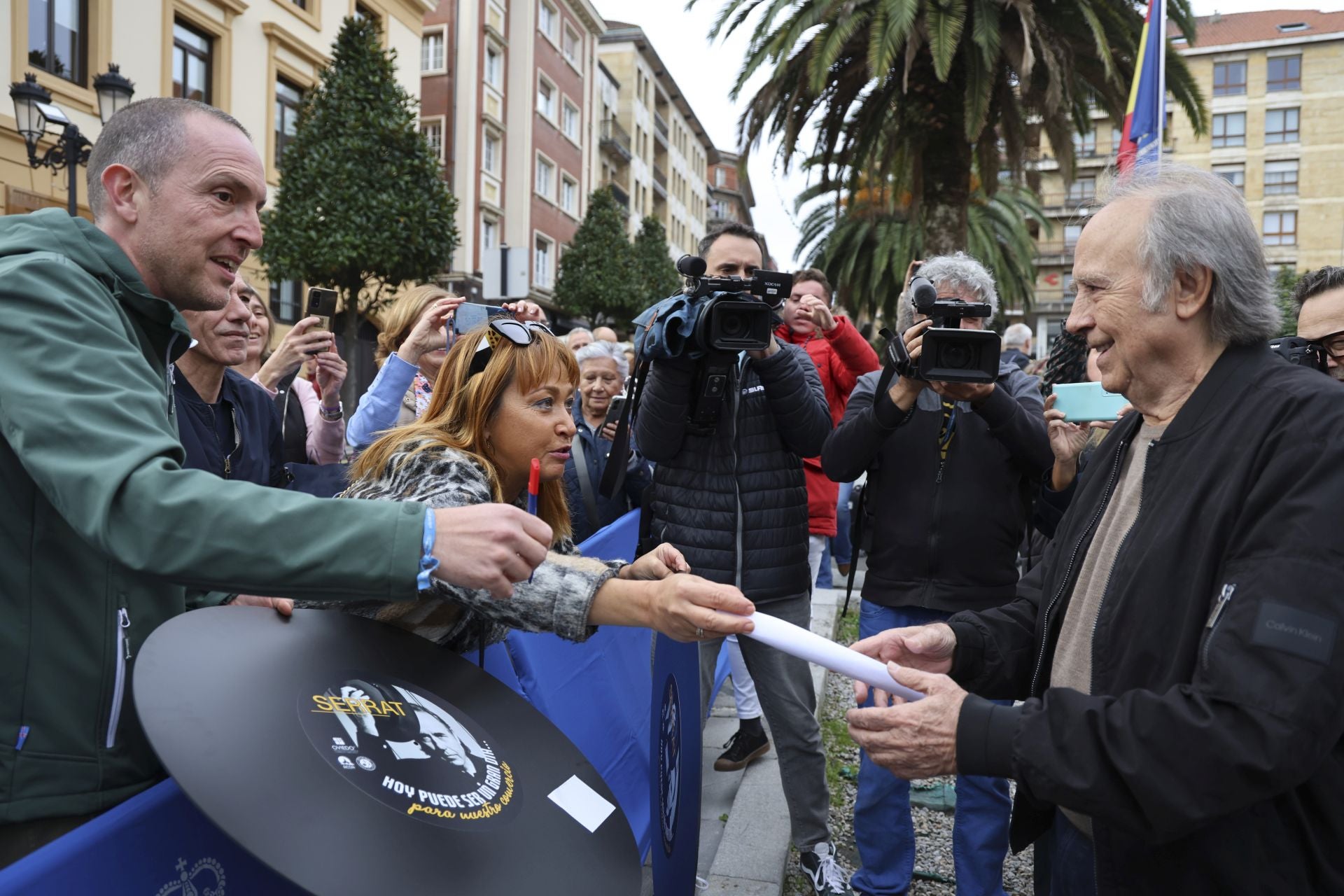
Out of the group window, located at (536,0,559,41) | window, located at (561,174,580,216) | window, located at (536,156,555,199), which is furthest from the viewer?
window, located at (561,174,580,216)

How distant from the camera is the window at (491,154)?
3075 centimetres

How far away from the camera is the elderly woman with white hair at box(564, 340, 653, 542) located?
4652 millimetres

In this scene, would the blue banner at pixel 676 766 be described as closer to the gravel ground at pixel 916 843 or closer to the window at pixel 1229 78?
the gravel ground at pixel 916 843

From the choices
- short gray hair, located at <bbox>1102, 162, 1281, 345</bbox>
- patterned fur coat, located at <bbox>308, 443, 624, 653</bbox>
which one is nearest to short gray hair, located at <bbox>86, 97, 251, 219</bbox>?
patterned fur coat, located at <bbox>308, 443, 624, 653</bbox>

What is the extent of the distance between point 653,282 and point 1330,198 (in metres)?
43.7

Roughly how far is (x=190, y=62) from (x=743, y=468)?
54.6 feet

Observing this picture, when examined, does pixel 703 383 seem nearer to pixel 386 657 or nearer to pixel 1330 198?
pixel 386 657

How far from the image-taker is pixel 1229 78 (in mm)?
56125

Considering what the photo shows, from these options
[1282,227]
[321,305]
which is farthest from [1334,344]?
[1282,227]

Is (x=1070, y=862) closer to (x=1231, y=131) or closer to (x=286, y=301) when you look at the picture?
(x=286, y=301)

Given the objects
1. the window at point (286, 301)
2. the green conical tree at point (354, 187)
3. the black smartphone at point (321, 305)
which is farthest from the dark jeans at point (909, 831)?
the window at point (286, 301)

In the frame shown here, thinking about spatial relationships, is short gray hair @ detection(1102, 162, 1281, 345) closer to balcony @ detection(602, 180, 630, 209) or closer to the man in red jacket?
the man in red jacket

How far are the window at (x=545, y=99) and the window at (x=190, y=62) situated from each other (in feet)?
56.4

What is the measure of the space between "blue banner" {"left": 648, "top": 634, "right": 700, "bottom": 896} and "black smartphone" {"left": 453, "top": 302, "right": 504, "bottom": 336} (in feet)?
5.33
